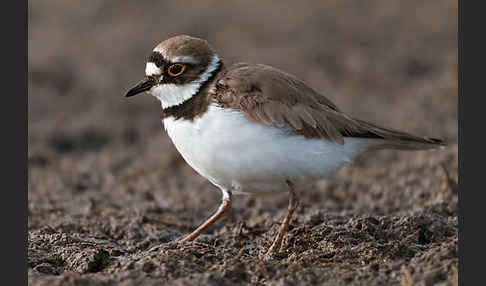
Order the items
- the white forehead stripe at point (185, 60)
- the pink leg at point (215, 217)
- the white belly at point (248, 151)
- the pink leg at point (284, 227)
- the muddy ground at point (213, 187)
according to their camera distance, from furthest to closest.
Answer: the pink leg at point (215, 217)
the white forehead stripe at point (185, 60)
the pink leg at point (284, 227)
the white belly at point (248, 151)
the muddy ground at point (213, 187)

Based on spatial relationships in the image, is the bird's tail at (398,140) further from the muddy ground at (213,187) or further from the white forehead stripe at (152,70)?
the white forehead stripe at (152,70)

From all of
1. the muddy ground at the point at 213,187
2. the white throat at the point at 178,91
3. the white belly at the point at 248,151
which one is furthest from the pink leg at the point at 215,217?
the white throat at the point at 178,91

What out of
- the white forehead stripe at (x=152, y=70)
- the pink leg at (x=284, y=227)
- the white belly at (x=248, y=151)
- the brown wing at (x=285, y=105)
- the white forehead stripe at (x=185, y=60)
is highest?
the white forehead stripe at (x=185, y=60)

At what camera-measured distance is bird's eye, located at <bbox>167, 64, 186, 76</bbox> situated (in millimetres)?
5476

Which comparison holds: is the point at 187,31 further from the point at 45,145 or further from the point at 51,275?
the point at 51,275

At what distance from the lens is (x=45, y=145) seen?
33.2 feet

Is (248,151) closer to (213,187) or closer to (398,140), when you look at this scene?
(398,140)

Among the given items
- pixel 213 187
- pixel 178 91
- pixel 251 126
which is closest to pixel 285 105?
pixel 251 126

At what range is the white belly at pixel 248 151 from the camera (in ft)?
16.5

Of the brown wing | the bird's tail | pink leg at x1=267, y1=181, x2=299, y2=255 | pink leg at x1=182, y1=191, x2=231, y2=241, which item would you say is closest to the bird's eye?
the brown wing

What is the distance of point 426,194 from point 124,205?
11.5 ft

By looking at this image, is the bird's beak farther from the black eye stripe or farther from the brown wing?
the brown wing

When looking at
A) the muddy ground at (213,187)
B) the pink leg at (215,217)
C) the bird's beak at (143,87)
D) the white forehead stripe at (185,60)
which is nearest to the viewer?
the muddy ground at (213,187)

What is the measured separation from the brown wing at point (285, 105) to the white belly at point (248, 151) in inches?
2.8
